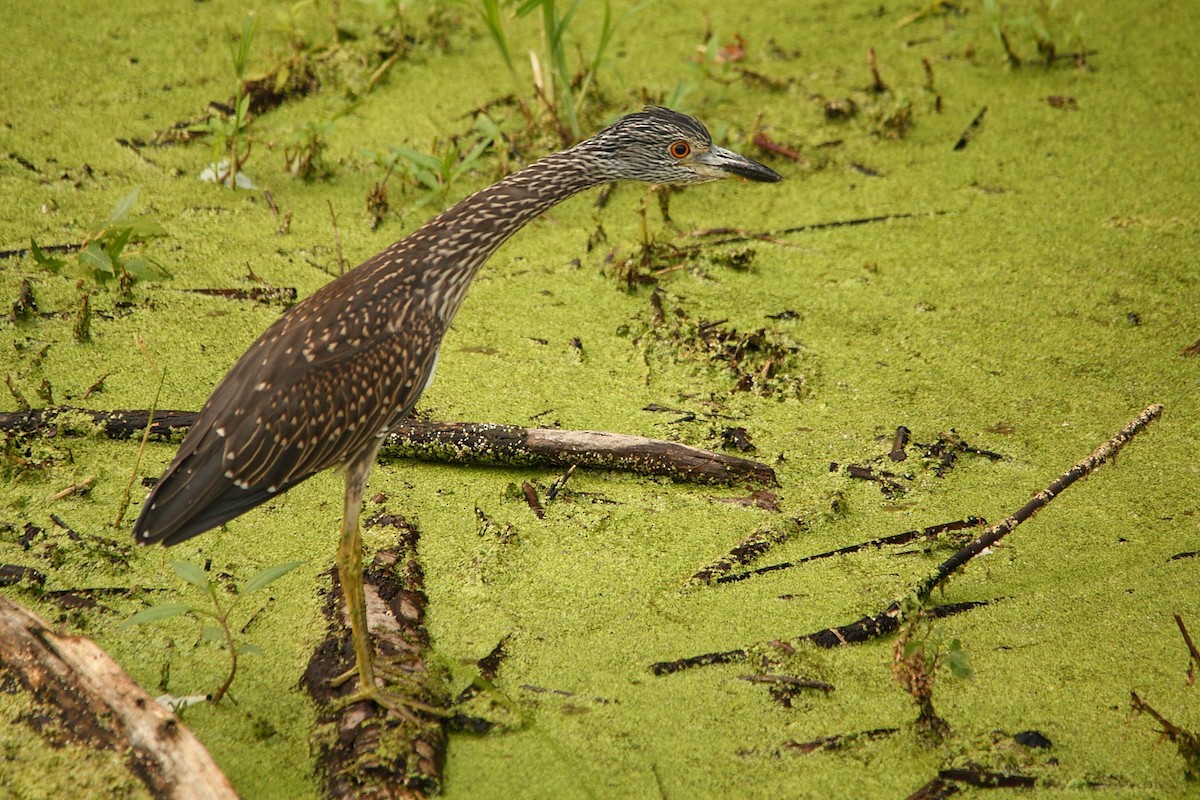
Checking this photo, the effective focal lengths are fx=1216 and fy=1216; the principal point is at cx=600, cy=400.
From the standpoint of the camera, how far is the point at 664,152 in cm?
391

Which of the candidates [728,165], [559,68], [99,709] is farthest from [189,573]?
[559,68]

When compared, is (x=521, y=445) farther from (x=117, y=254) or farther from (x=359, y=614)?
(x=117, y=254)

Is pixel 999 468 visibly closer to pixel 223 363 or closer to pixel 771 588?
pixel 771 588

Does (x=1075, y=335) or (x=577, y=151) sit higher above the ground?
(x=577, y=151)

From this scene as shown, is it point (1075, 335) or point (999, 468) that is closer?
point (999, 468)

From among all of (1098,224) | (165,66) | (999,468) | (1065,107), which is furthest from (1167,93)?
(165,66)

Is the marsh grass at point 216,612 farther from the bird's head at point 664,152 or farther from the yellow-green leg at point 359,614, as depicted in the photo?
the bird's head at point 664,152

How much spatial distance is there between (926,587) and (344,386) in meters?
1.71

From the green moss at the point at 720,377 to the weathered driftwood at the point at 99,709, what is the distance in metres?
0.10

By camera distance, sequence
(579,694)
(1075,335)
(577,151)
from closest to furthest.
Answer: (579,694)
(577,151)
(1075,335)

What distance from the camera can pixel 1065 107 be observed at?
5.84 meters

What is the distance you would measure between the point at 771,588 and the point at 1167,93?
3844 millimetres

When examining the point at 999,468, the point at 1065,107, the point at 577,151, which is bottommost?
the point at 999,468

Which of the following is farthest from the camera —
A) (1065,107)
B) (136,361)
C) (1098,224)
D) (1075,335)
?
(1065,107)
